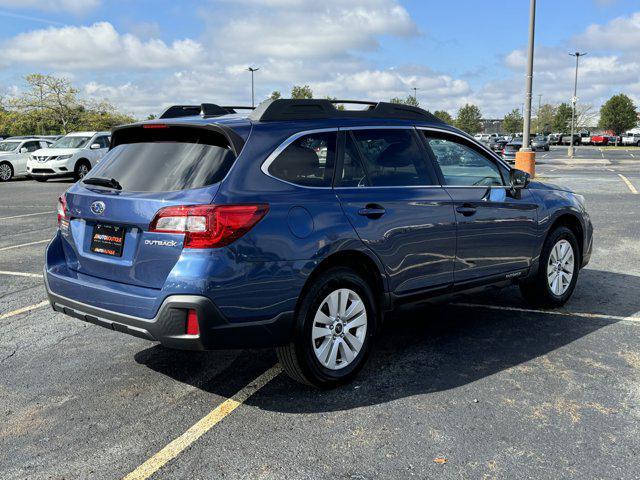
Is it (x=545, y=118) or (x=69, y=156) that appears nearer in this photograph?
(x=69, y=156)

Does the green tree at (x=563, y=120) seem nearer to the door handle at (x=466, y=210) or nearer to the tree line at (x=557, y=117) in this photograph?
the tree line at (x=557, y=117)

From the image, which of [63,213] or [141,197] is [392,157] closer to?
[141,197]

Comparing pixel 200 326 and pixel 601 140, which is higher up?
pixel 601 140

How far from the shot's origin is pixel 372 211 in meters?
4.14

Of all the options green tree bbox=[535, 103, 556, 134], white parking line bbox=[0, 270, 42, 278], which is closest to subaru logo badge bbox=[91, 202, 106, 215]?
white parking line bbox=[0, 270, 42, 278]

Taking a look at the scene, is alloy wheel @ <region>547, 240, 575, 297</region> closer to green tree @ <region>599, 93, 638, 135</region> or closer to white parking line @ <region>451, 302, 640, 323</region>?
white parking line @ <region>451, 302, 640, 323</region>

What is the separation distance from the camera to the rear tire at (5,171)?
2516cm

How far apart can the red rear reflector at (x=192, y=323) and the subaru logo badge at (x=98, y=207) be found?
0.92 m

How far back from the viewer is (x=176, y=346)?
3.52 m

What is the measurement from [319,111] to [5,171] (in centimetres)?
2453

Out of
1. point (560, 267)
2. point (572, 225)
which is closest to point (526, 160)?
point (572, 225)

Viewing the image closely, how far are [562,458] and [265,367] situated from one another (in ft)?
6.71

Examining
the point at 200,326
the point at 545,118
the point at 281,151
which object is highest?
the point at 545,118

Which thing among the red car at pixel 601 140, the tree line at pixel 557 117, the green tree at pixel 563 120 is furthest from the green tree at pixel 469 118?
the red car at pixel 601 140
